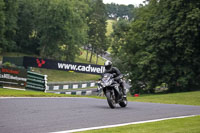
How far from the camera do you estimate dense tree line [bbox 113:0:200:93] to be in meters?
34.0

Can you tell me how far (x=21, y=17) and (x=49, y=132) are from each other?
7440 centimetres

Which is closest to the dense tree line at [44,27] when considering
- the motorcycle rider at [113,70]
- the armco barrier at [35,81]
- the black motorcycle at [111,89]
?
the armco barrier at [35,81]

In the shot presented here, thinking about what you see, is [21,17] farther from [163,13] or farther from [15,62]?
[163,13]

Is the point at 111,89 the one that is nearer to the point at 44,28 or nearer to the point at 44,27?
the point at 44,27

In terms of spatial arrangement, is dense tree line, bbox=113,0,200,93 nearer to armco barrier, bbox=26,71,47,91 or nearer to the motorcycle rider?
armco barrier, bbox=26,71,47,91

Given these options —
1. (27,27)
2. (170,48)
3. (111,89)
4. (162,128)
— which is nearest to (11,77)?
(111,89)

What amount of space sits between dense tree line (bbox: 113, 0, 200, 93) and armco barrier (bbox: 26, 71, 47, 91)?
1327 centimetres

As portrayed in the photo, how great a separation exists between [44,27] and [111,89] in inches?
2372

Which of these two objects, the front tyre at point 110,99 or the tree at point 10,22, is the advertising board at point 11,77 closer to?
the front tyre at point 110,99

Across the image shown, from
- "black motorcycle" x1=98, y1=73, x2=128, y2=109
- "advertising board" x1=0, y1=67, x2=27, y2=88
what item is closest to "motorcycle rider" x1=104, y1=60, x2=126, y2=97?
"black motorcycle" x1=98, y1=73, x2=128, y2=109

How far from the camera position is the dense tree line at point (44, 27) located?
233 feet

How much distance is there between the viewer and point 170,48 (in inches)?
1423

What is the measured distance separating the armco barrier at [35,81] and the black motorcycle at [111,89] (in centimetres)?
1264

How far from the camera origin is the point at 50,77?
62.9 metres
